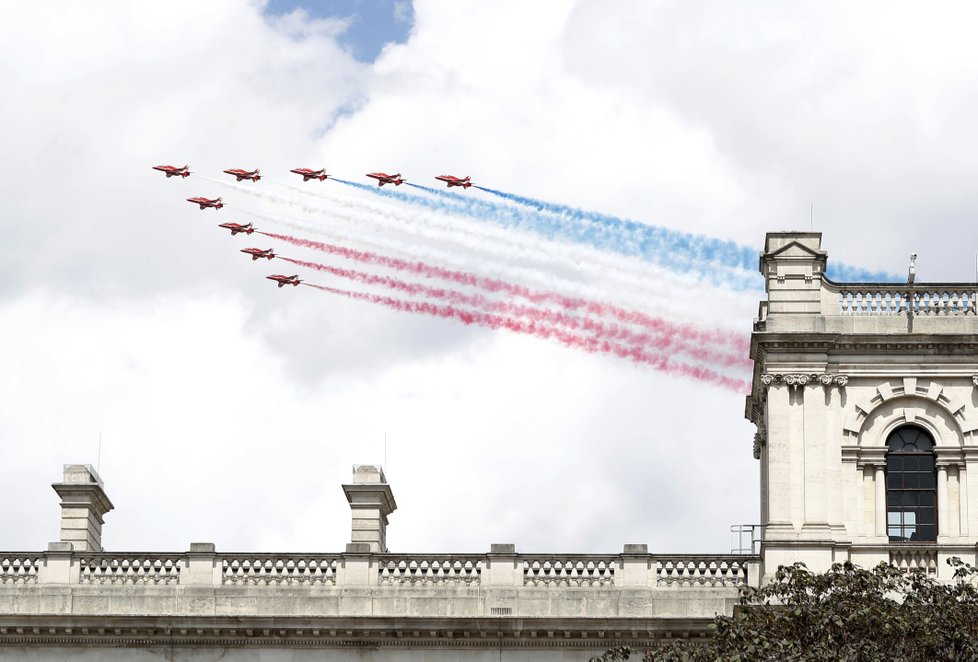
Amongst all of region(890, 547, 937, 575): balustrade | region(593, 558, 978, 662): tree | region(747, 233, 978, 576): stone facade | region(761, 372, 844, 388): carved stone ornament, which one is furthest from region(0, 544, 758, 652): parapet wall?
region(593, 558, 978, 662): tree

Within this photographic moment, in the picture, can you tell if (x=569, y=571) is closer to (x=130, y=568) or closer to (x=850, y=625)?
(x=130, y=568)

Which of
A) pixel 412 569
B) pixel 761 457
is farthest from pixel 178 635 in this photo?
pixel 761 457

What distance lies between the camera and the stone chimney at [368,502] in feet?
214

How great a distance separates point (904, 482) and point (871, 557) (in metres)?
2.50

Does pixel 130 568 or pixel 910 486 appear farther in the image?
pixel 910 486

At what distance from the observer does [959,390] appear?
210 ft

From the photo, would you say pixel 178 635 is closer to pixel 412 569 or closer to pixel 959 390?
pixel 412 569

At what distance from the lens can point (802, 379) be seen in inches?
2518

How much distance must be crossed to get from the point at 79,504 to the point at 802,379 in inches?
754

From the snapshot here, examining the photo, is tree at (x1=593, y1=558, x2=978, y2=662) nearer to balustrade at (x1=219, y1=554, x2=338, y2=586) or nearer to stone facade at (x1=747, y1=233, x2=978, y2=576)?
stone facade at (x1=747, y1=233, x2=978, y2=576)

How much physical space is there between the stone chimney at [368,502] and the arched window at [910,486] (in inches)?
512

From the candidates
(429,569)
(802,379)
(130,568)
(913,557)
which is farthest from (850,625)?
(130,568)

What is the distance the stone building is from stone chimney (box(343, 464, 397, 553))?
6 cm

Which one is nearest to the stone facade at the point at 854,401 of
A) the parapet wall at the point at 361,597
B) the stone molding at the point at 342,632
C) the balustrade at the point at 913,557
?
the balustrade at the point at 913,557
